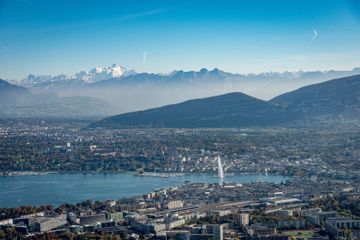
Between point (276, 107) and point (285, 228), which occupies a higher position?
point (276, 107)

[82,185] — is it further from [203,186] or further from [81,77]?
[81,77]

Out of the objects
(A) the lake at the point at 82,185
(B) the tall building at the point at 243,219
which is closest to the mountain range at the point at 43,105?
(A) the lake at the point at 82,185

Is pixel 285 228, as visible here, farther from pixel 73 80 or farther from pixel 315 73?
pixel 73 80

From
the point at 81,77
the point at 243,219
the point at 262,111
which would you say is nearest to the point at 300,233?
the point at 243,219

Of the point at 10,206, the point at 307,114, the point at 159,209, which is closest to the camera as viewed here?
the point at 159,209

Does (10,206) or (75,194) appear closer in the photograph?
(10,206)

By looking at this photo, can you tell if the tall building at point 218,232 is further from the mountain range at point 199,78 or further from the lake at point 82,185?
the mountain range at point 199,78

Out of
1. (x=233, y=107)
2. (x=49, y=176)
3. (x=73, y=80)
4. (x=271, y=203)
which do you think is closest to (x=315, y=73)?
(x=73, y=80)
